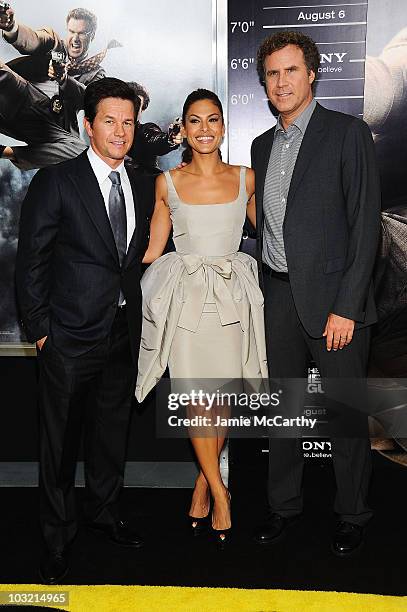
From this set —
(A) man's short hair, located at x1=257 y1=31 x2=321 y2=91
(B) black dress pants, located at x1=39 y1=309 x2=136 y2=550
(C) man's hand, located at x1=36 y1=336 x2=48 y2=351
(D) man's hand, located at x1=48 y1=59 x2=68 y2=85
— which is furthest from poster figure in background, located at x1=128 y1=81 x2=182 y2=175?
(C) man's hand, located at x1=36 y1=336 x2=48 y2=351

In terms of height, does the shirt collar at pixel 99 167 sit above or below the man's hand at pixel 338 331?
above

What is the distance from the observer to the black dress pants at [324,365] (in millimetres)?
2764

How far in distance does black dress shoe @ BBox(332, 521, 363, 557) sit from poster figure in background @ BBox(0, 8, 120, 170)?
7.48ft

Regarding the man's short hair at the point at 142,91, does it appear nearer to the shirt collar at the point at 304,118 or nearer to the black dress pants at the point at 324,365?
the shirt collar at the point at 304,118

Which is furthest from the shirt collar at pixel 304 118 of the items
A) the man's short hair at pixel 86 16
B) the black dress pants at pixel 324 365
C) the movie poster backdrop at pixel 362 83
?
the man's short hair at pixel 86 16

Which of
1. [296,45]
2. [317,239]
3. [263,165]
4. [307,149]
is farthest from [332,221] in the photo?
[296,45]

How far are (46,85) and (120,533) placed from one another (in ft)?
7.48

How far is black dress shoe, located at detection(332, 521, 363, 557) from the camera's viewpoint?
275 centimetres

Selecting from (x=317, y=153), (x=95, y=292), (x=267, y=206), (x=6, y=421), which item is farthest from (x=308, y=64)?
(x=6, y=421)

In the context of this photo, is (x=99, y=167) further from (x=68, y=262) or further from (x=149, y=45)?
(x=149, y=45)

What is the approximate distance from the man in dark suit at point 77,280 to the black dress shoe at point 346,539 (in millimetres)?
1065

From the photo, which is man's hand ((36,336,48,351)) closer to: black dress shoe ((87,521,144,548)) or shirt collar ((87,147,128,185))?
shirt collar ((87,147,128,185))

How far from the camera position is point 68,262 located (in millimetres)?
2535

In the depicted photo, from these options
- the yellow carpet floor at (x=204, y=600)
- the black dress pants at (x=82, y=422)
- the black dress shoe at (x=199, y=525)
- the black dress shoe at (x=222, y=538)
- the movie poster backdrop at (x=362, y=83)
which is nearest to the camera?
the yellow carpet floor at (x=204, y=600)
